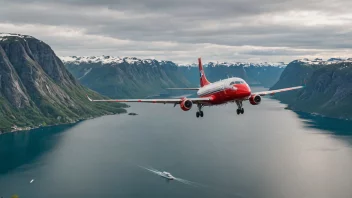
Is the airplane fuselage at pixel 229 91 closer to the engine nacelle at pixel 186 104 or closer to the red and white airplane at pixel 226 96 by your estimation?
the red and white airplane at pixel 226 96

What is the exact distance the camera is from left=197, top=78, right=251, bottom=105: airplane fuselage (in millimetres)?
121062

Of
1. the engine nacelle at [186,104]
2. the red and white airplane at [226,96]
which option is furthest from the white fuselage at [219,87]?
the engine nacelle at [186,104]

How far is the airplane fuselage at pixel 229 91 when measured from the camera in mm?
121062

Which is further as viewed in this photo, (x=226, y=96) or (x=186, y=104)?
(x=186, y=104)

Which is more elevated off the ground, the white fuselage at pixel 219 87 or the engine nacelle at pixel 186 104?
the white fuselage at pixel 219 87

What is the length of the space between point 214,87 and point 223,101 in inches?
261

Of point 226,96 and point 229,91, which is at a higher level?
point 229,91

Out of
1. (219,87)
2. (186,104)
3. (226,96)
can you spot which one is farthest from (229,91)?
(186,104)

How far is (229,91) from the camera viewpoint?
123 meters

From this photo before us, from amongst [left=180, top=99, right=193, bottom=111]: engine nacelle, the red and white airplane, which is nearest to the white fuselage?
the red and white airplane

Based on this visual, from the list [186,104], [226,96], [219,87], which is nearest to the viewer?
[226,96]

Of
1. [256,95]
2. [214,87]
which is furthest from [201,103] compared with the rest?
[256,95]

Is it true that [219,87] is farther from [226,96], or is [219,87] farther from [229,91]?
[229,91]

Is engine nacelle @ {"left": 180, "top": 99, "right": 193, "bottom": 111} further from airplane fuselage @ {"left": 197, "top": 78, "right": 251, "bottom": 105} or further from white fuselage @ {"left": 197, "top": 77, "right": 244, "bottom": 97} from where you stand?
white fuselage @ {"left": 197, "top": 77, "right": 244, "bottom": 97}
